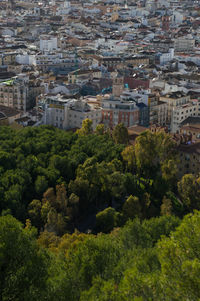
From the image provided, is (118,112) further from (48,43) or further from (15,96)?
(48,43)

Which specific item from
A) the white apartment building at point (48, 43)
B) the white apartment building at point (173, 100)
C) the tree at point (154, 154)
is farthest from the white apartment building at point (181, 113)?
the white apartment building at point (48, 43)

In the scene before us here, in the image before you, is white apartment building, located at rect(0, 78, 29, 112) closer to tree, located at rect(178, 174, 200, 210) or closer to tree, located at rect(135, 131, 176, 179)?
tree, located at rect(135, 131, 176, 179)

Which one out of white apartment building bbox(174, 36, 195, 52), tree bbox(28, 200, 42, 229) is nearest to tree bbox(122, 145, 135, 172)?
tree bbox(28, 200, 42, 229)

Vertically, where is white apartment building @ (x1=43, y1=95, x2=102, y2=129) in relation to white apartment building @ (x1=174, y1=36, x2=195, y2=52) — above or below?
below

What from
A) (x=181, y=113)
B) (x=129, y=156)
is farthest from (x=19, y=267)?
(x=181, y=113)

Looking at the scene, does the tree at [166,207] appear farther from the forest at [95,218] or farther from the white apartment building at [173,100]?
the white apartment building at [173,100]
